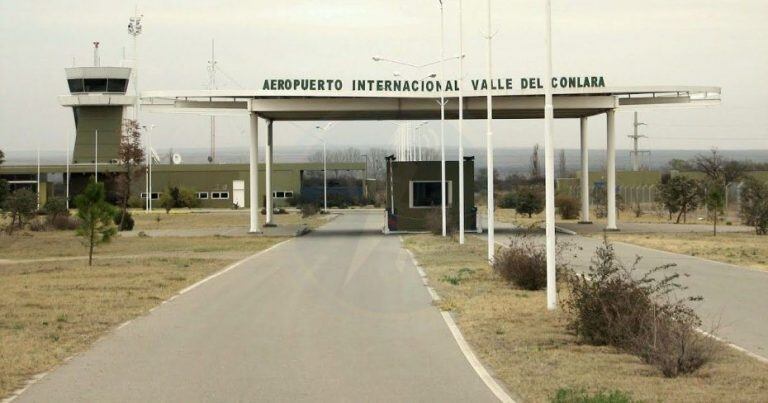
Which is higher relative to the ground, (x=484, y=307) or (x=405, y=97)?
(x=405, y=97)

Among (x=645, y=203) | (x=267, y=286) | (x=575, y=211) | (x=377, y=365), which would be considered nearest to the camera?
(x=377, y=365)

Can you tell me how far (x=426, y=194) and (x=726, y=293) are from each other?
1166 inches

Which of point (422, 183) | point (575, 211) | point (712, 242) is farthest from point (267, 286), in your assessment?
point (575, 211)

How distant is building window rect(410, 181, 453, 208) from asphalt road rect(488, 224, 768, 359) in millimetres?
16197

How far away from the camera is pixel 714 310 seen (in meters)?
15.6

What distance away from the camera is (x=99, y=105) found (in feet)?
347

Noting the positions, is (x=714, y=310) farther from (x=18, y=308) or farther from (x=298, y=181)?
(x=298, y=181)

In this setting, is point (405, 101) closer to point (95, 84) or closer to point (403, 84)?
point (403, 84)

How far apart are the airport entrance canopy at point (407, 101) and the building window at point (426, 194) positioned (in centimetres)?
364

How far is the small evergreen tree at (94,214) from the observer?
84.9 ft

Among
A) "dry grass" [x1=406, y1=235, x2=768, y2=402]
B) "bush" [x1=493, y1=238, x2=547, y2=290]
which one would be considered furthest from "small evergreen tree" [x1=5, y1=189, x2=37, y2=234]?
"dry grass" [x1=406, y1=235, x2=768, y2=402]

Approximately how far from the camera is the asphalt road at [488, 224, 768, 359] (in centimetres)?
1294

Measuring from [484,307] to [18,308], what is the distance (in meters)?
7.83

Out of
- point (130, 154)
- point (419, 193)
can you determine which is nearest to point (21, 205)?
point (130, 154)
